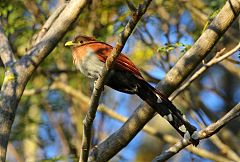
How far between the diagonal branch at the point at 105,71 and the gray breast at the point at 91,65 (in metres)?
0.53

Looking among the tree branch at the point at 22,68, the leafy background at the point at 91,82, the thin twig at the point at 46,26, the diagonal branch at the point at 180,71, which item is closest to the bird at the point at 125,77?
the diagonal branch at the point at 180,71

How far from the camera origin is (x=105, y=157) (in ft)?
15.1

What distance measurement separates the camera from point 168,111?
13.5 feet

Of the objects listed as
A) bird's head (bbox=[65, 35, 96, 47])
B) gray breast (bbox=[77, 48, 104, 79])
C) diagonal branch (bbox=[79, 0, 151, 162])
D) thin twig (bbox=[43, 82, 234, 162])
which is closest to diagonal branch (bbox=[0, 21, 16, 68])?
bird's head (bbox=[65, 35, 96, 47])

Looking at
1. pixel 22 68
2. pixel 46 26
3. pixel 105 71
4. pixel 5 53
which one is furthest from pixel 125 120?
pixel 105 71

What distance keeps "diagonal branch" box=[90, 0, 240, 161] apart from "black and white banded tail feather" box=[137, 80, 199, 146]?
0.15 metres

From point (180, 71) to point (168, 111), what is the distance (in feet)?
1.05

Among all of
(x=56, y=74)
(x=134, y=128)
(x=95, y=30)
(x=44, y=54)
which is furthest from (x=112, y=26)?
(x=134, y=128)

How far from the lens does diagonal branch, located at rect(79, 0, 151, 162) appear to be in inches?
134

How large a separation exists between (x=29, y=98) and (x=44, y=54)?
12.1 feet

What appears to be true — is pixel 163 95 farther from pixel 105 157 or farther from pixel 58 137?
pixel 58 137

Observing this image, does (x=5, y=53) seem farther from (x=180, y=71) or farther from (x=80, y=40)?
(x=180, y=71)

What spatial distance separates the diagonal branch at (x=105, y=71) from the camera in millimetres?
3396

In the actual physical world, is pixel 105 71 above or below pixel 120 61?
above
